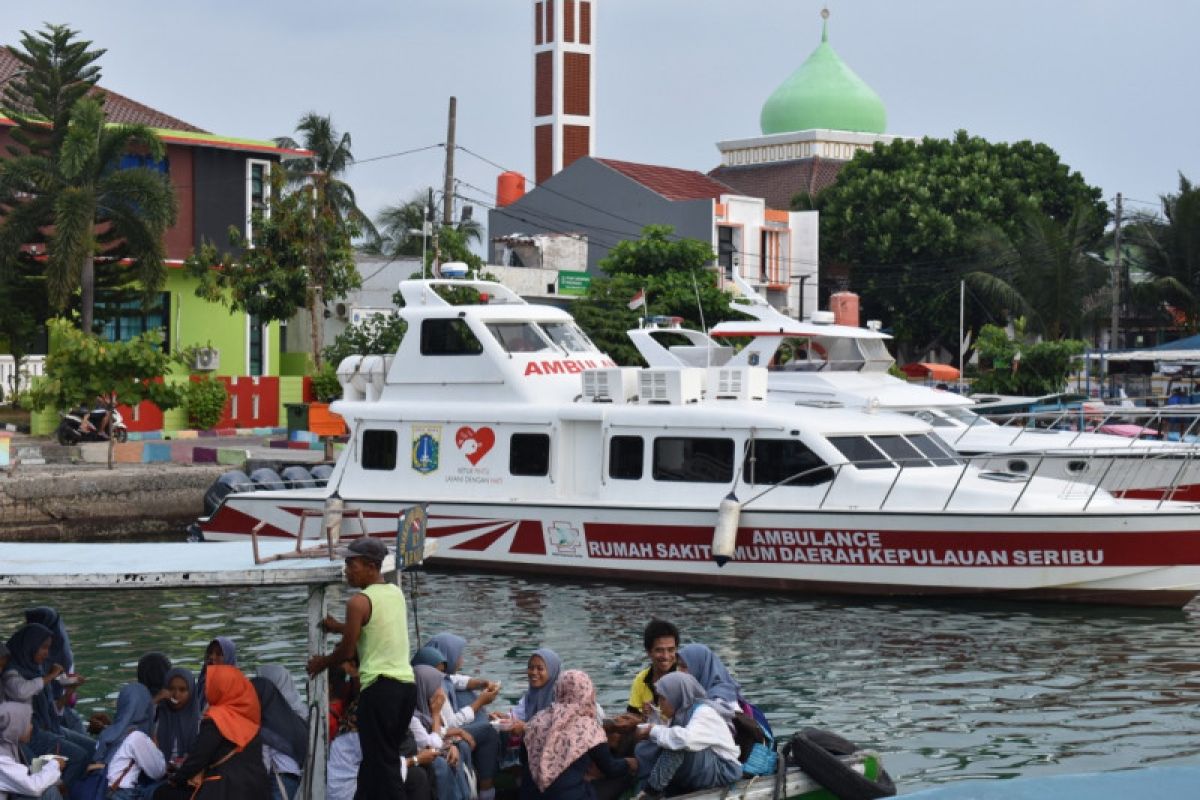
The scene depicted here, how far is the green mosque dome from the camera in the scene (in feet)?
244

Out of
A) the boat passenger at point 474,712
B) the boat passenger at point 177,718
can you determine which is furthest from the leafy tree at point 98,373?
the boat passenger at point 177,718

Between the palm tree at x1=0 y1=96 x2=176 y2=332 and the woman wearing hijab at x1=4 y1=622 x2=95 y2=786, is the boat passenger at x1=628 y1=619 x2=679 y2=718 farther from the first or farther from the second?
the palm tree at x1=0 y1=96 x2=176 y2=332

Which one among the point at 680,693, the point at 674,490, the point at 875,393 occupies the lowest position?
the point at 680,693

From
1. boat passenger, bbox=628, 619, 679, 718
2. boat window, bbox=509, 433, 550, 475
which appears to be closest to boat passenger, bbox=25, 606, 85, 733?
boat passenger, bbox=628, 619, 679, 718

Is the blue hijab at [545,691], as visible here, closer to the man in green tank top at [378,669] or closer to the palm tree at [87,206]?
the man in green tank top at [378,669]

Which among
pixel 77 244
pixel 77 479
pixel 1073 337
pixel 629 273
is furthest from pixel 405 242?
pixel 77 479

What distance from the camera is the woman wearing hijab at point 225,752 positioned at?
9.17 m

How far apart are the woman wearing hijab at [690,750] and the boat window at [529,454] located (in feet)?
34.7

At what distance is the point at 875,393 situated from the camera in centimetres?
2434

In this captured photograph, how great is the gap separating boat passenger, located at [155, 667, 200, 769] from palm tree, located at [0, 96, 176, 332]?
88.1ft

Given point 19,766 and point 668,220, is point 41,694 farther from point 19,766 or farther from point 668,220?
point 668,220

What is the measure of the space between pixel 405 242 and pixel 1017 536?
48726 millimetres

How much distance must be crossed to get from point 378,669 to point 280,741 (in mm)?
751

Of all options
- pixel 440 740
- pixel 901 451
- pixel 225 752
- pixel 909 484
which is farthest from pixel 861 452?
pixel 225 752
